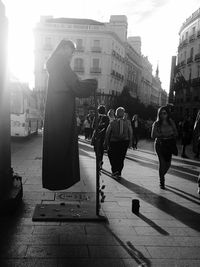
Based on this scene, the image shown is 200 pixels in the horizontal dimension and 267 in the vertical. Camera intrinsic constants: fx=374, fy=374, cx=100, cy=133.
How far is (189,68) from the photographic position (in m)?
58.4

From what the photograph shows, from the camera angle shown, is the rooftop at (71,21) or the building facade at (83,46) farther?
the rooftop at (71,21)

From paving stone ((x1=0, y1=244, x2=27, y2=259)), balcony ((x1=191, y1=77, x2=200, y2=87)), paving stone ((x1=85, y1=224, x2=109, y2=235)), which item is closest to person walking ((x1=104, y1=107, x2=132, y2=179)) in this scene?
paving stone ((x1=85, y1=224, x2=109, y2=235))

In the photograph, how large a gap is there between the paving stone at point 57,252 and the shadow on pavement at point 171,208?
177 centimetres

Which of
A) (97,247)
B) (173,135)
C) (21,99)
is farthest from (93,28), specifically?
(97,247)

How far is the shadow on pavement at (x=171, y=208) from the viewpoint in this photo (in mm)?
5266

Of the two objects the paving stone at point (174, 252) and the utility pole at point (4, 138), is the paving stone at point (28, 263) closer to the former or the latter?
the paving stone at point (174, 252)

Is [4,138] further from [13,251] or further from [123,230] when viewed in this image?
[123,230]

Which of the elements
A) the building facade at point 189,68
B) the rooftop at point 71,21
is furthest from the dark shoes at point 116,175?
the rooftop at point 71,21

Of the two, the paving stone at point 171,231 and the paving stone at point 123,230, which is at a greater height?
the paving stone at point 123,230

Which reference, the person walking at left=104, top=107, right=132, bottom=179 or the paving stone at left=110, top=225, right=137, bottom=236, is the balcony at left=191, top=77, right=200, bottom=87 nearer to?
the person walking at left=104, top=107, right=132, bottom=179

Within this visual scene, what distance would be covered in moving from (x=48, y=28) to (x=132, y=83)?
3116 centimetres

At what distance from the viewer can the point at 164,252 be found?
13.1 feet

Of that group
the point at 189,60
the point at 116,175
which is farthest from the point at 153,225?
the point at 189,60

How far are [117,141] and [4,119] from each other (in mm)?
4320
